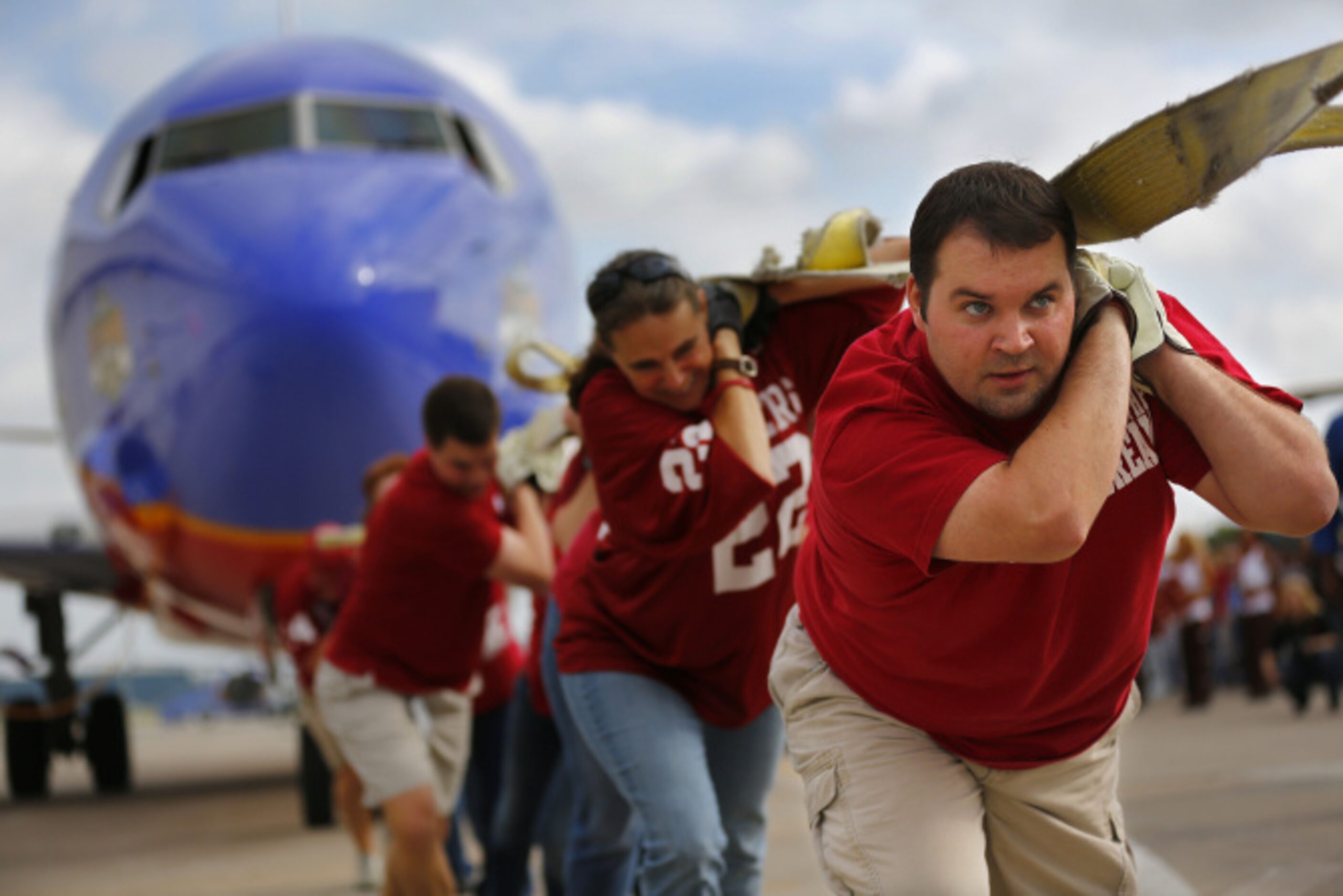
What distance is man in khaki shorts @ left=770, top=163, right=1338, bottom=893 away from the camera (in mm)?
2180

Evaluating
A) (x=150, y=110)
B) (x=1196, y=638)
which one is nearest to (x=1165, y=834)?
(x=150, y=110)

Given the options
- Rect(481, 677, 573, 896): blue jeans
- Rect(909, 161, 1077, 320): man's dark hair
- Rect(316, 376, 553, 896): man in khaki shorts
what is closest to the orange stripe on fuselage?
Rect(316, 376, 553, 896): man in khaki shorts

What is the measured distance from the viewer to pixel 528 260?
29.0 ft

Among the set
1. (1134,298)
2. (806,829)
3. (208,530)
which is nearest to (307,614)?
(208,530)

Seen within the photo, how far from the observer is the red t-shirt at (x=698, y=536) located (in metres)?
3.39

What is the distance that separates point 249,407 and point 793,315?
4.44m

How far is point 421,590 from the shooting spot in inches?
192

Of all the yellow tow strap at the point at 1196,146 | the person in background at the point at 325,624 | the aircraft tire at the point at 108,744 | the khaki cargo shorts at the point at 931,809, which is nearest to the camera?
the yellow tow strap at the point at 1196,146

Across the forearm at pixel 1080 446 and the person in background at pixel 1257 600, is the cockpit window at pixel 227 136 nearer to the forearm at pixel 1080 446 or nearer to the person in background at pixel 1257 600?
the forearm at pixel 1080 446

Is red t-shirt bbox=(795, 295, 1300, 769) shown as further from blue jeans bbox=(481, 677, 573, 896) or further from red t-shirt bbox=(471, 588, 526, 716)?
red t-shirt bbox=(471, 588, 526, 716)

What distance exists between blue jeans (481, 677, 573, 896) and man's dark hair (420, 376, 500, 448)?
0.75 metres

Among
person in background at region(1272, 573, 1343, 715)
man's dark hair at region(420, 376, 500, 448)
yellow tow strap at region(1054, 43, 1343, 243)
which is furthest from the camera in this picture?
person in background at region(1272, 573, 1343, 715)

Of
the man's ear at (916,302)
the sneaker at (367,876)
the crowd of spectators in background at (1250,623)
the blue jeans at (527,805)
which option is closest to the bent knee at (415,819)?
the blue jeans at (527,805)

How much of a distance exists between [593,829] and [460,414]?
1201 mm
